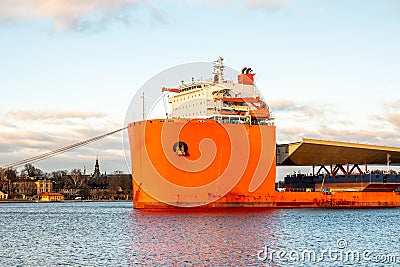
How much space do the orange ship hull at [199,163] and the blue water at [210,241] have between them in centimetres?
140

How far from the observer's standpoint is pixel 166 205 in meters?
36.0

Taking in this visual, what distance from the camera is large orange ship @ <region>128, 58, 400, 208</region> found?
1387 inches

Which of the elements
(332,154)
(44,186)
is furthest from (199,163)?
(44,186)

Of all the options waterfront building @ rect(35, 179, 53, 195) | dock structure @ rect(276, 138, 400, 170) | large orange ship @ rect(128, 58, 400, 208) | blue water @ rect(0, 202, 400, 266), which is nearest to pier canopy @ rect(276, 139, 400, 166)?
dock structure @ rect(276, 138, 400, 170)

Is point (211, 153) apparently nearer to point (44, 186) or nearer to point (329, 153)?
point (329, 153)

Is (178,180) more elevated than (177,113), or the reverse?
(177,113)

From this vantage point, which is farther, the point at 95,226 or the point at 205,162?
the point at 205,162

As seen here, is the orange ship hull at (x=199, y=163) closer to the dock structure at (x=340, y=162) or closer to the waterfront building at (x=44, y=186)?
the dock structure at (x=340, y=162)

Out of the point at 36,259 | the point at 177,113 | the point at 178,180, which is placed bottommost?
the point at 36,259

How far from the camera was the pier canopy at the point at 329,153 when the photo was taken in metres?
42.1

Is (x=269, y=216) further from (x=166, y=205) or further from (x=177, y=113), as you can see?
(x=177, y=113)

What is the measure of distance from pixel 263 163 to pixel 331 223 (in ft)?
24.3

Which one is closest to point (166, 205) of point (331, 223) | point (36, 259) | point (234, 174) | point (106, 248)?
point (234, 174)

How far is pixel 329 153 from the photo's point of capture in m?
44.0
